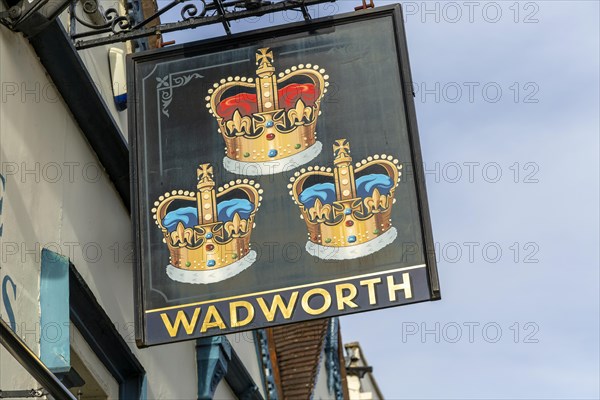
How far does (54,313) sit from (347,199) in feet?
7.60

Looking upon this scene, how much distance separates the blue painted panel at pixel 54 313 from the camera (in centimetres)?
929

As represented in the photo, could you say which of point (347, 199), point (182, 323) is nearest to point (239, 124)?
point (347, 199)

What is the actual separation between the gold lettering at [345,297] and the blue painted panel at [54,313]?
6.66 ft

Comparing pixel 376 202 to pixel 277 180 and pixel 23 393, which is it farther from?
pixel 23 393

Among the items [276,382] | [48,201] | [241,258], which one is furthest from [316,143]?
[276,382]

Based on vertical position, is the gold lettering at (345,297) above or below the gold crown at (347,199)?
below

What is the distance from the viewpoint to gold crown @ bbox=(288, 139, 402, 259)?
926 centimetres

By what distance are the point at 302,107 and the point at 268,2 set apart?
96cm

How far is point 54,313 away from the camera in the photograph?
9.48 meters

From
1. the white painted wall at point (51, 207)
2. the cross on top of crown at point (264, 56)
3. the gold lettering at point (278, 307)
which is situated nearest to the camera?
the gold lettering at point (278, 307)

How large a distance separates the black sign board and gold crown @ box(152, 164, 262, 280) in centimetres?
1

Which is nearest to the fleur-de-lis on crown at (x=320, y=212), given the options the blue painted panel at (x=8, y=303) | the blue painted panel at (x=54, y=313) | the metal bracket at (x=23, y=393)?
the blue painted panel at (x=54, y=313)

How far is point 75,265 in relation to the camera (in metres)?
10.4

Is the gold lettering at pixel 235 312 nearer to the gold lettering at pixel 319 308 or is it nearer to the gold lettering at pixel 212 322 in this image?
the gold lettering at pixel 212 322
